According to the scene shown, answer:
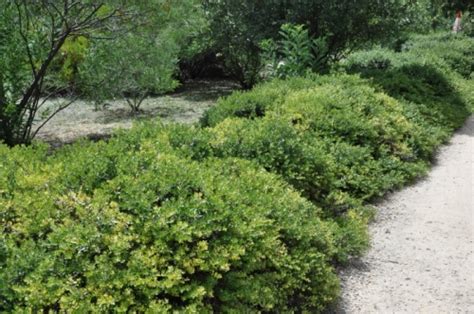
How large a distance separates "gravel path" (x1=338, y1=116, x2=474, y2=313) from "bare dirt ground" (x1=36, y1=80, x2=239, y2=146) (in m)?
5.34

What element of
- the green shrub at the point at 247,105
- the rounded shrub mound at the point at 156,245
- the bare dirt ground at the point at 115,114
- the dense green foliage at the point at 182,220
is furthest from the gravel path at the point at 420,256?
the bare dirt ground at the point at 115,114

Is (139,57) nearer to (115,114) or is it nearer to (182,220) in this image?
(115,114)

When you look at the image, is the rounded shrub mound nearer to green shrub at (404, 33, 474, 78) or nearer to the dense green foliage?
the dense green foliage

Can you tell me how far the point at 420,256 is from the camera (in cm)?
484

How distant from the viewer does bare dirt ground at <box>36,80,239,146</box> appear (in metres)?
10.8

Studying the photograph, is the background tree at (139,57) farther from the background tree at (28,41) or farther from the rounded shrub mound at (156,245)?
the rounded shrub mound at (156,245)

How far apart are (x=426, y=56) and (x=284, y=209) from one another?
1031 cm

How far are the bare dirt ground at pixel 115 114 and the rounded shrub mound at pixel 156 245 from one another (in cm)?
644

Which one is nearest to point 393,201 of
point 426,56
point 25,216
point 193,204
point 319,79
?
point 319,79

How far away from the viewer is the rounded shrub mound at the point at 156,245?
2.71 metres

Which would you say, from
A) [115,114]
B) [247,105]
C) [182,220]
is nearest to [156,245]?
[182,220]

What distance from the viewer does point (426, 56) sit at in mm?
13055

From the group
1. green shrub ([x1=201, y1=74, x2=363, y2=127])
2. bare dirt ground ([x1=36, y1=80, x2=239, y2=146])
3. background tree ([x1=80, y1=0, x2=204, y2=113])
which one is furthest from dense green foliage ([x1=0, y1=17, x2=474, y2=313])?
bare dirt ground ([x1=36, y1=80, x2=239, y2=146])

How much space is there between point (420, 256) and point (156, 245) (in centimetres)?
268
